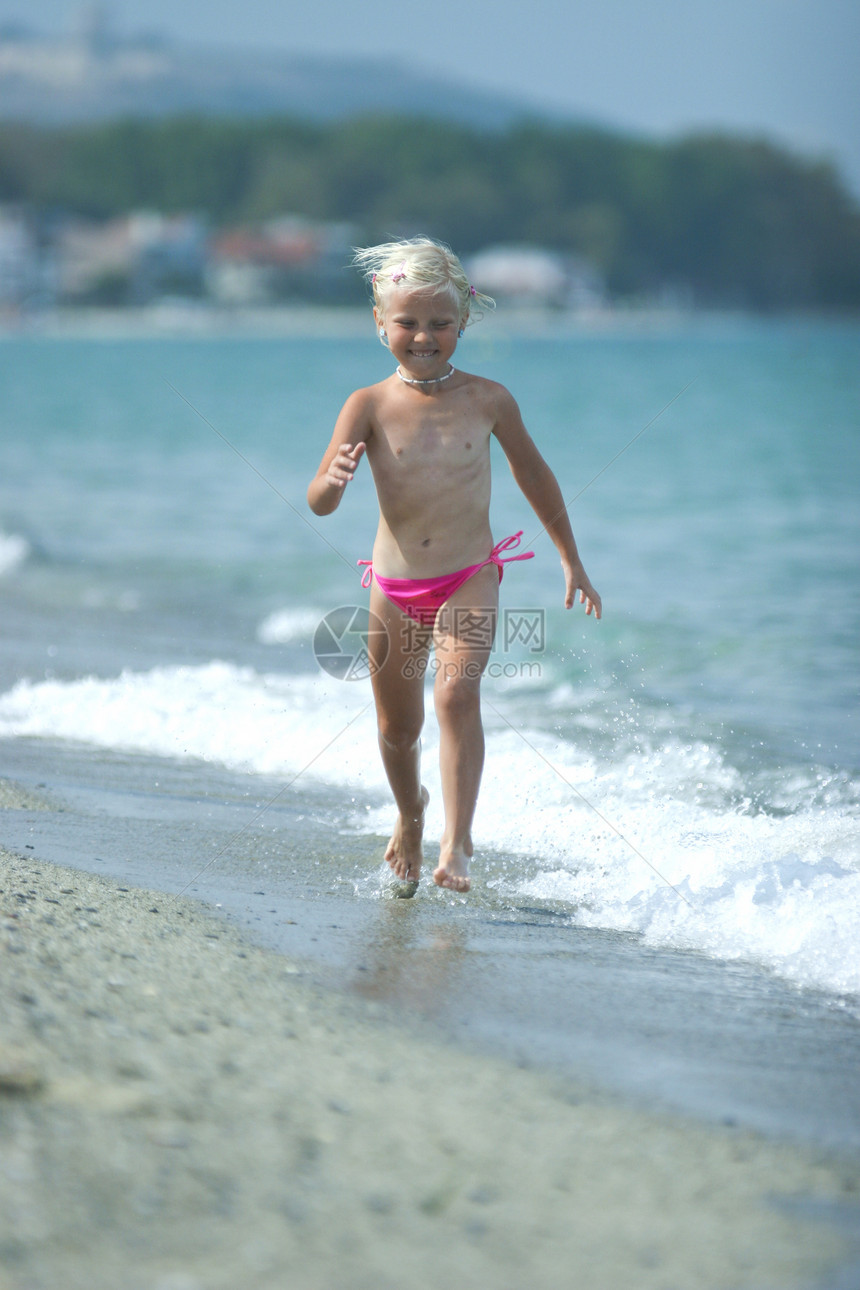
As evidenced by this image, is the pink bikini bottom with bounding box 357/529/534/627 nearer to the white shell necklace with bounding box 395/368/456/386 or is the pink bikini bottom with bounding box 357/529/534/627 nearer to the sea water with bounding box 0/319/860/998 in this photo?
the white shell necklace with bounding box 395/368/456/386

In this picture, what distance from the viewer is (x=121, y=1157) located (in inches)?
75.2

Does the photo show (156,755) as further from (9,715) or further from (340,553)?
(340,553)

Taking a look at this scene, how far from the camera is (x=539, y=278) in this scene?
85875 millimetres

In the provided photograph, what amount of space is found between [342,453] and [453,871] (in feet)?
3.44

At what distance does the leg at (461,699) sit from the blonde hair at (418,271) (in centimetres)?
69

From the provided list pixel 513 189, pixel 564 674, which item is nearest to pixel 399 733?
pixel 564 674

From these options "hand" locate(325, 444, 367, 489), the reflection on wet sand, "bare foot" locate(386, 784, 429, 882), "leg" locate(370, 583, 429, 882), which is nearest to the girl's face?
"hand" locate(325, 444, 367, 489)

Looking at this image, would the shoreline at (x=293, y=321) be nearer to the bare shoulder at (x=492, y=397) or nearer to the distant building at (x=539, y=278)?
the distant building at (x=539, y=278)

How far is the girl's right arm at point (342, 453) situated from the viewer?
331 cm

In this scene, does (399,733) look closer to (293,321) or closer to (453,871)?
(453,871)

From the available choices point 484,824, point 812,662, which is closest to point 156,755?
point 484,824

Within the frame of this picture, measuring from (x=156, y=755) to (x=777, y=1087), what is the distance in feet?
9.96

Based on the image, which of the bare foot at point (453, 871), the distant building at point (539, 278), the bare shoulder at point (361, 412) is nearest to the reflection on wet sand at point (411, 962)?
the bare foot at point (453, 871)

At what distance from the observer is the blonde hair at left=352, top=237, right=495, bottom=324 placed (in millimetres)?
3293
